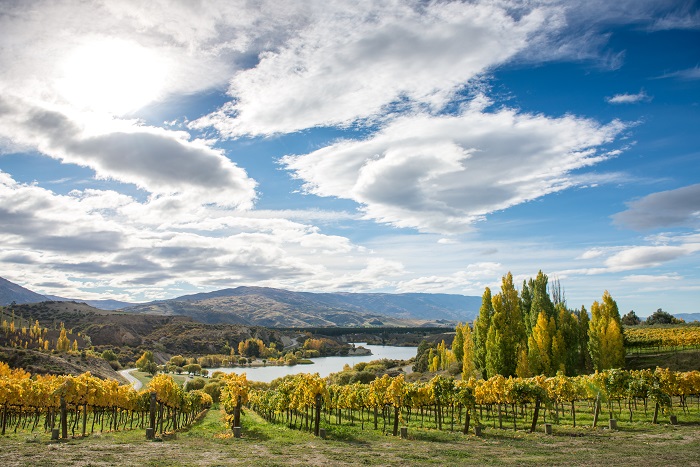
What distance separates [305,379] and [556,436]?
20.3 metres

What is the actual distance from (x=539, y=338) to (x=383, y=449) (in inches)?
1657

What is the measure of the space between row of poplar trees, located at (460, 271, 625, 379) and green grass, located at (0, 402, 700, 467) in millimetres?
24715

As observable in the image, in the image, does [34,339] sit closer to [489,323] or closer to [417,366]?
[417,366]

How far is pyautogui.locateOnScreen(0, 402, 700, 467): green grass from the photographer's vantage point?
2419cm

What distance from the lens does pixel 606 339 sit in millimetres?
65125

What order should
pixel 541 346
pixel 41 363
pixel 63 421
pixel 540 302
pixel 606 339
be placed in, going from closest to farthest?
pixel 63 421 < pixel 541 346 < pixel 606 339 < pixel 540 302 < pixel 41 363

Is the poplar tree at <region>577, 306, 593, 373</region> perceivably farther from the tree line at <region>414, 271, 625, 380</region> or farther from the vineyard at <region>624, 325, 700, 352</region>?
the vineyard at <region>624, 325, 700, 352</region>

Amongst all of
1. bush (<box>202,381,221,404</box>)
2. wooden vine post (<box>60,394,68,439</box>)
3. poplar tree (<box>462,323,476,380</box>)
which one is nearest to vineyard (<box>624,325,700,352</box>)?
poplar tree (<box>462,323,476,380</box>)

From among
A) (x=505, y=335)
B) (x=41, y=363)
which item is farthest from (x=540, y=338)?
(x=41, y=363)

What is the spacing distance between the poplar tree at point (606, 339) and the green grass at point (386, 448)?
26.5 m

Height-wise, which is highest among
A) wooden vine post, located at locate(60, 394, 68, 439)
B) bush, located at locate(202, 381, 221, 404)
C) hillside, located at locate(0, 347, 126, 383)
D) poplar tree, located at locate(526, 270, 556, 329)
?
poplar tree, located at locate(526, 270, 556, 329)

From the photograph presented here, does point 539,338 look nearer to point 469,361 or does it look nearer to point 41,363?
point 469,361

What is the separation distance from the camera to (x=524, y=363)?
61.3m

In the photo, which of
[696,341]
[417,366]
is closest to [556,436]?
[696,341]
